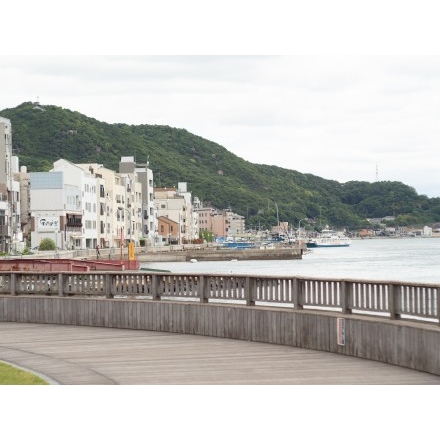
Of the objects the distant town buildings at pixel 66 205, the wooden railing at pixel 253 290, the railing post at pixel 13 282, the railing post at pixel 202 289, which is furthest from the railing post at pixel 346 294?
the distant town buildings at pixel 66 205

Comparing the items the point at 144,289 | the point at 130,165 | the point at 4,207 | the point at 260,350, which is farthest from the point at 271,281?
the point at 130,165

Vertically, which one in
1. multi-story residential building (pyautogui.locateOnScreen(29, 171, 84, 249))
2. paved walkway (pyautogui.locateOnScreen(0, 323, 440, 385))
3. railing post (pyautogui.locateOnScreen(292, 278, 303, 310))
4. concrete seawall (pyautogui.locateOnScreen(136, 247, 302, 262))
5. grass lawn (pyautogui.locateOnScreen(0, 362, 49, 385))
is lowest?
concrete seawall (pyautogui.locateOnScreen(136, 247, 302, 262))

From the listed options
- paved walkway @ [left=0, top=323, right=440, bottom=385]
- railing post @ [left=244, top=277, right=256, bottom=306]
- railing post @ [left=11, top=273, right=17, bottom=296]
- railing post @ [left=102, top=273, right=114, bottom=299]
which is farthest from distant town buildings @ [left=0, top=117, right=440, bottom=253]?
paved walkway @ [left=0, top=323, right=440, bottom=385]

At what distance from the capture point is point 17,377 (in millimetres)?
13672

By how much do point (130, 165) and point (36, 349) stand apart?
14748 centimetres

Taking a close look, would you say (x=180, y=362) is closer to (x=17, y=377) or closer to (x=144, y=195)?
(x=17, y=377)

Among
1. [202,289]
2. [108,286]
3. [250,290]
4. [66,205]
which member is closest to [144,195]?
[66,205]

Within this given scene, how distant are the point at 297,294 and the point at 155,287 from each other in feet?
13.5

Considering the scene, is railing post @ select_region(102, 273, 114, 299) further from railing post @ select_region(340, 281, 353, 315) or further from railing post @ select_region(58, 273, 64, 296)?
railing post @ select_region(340, 281, 353, 315)

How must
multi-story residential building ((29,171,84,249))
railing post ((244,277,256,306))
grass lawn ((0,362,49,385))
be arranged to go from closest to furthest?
grass lawn ((0,362,49,385)) < railing post ((244,277,256,306)) < multi-story residential building ((29,171,84,249))

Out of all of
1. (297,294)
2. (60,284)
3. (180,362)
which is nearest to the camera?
(180,362)

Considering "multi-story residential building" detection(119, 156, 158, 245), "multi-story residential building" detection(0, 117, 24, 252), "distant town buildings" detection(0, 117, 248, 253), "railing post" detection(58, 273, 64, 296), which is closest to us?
"railing post" detection(58, 273, 64, 296)

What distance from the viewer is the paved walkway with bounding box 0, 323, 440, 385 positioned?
13680mm
